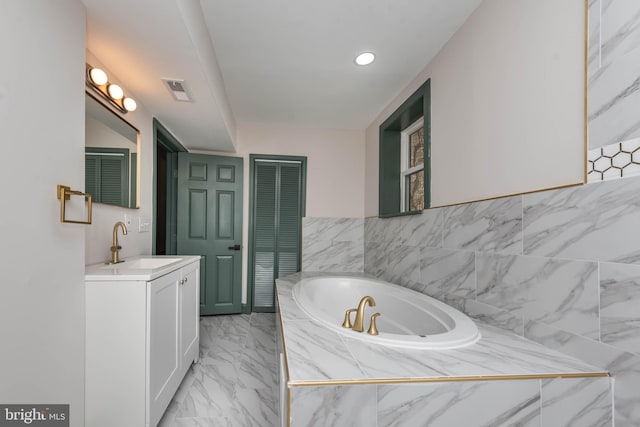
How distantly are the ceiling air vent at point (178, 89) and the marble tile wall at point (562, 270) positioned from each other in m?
1.99

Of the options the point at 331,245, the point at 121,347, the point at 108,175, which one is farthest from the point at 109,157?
the point at 331,245

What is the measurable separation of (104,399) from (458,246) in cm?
204

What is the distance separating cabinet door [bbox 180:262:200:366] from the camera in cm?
188

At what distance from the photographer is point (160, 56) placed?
161 cm

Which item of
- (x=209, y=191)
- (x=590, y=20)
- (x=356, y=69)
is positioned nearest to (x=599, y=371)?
(x=590, y=20)

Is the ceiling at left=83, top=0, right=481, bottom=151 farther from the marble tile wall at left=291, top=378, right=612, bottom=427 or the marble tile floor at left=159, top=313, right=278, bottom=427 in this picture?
the marble tile floor at left=159, top=313, right=278, bottom=427

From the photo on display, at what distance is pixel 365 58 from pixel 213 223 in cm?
244

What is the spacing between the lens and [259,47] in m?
2.09

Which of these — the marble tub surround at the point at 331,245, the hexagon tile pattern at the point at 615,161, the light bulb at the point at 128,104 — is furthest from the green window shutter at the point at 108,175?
the hexagon tile pattern at the point at 615,161

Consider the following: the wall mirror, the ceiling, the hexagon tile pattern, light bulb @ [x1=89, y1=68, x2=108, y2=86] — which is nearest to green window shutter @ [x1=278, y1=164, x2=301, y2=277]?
the ceiling

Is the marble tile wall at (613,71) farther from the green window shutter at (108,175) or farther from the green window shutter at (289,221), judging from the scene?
the green window shutter at (289,221)

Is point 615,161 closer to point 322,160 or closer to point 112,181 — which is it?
point 112,181

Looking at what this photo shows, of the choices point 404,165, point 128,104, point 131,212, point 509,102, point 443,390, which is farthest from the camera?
point 404,165

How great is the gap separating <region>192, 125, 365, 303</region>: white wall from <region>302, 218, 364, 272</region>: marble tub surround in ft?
0.43
